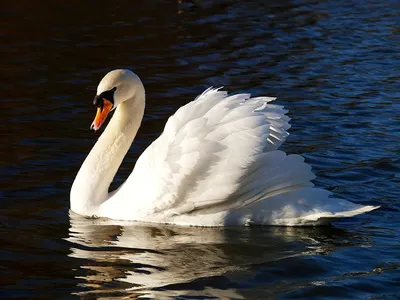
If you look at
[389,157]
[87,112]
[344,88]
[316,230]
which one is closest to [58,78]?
[87,112]

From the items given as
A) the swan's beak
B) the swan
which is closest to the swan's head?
the swan's beak

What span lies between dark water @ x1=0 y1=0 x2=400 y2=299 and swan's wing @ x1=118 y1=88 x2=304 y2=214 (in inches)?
12.6

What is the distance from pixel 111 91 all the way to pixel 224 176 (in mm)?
1435

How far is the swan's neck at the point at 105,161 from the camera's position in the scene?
896 centimetres

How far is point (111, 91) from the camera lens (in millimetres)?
8922

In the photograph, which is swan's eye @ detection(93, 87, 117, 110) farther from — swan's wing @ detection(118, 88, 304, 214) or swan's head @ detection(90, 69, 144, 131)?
swan's wing @ detection(118, 88, 304, 214)

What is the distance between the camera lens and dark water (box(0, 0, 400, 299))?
24.2ft

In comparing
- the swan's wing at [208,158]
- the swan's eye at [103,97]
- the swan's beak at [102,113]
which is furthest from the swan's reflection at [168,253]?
the swan's eye at [103,97]

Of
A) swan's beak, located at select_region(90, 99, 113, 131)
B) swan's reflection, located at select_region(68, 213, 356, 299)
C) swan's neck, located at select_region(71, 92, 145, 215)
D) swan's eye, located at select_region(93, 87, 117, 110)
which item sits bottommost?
swan's reflection, located at select_region(68, 213, 356, 299)

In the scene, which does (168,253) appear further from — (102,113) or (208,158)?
(102,113)

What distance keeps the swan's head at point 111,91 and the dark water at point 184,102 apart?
3.16 ft

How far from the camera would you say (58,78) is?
553 inches

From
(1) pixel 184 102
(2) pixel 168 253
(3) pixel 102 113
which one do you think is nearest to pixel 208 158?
(2) pixel 168 253

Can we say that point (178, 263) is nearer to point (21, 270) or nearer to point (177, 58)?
point (21, 270)
